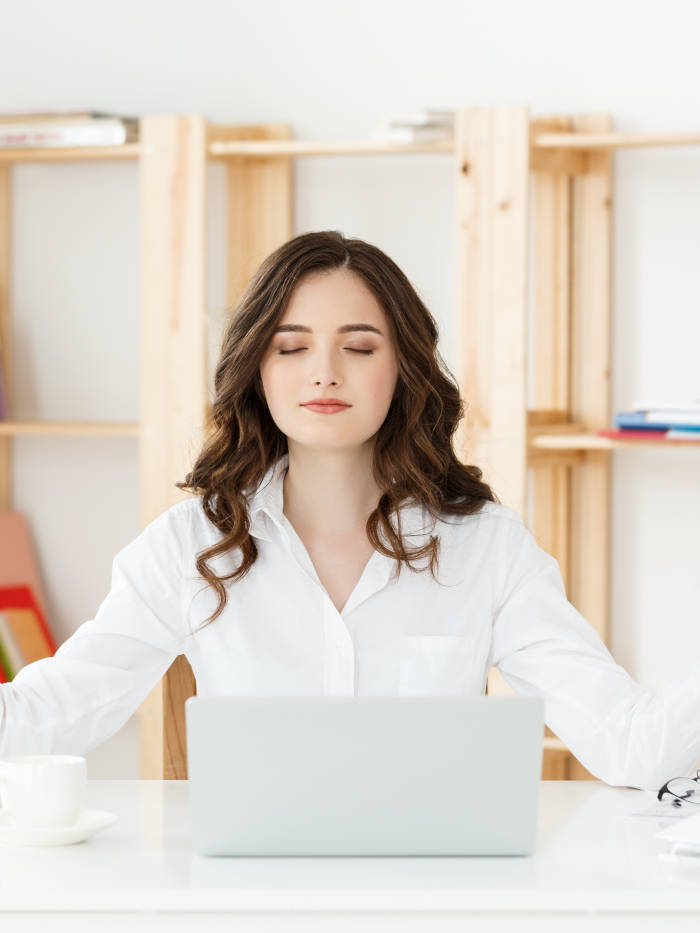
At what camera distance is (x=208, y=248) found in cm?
324

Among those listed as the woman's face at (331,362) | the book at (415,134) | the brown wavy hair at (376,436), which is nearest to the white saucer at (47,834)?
the brown wavy hair at (376,436)

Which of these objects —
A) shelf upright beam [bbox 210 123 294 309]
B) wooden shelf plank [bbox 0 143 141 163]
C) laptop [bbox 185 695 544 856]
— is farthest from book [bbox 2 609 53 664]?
laptop [bbox 185 695 544 856]

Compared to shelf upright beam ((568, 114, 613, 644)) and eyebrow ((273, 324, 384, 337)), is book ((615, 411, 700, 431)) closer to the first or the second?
shelf upright beam ((568, 114, 613, 644))

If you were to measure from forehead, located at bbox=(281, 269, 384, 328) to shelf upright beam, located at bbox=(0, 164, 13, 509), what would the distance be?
170 centimetres

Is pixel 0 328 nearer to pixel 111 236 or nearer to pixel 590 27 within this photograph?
pixel 111 236

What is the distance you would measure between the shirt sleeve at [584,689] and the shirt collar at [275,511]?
0.45 ft

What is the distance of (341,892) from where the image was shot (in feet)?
3.67

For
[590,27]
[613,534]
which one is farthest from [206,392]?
[590,27]

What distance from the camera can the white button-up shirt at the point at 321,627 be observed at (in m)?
1.72

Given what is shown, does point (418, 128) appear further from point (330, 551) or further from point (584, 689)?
point (584, 689)

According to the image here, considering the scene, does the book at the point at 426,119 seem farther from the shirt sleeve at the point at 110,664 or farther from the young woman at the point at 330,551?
the shirt sleeve at the point at 110,664

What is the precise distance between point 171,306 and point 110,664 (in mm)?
1311

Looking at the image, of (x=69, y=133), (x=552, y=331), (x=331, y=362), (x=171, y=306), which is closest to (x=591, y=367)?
(x=552, y=331)

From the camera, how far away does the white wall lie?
304cm
